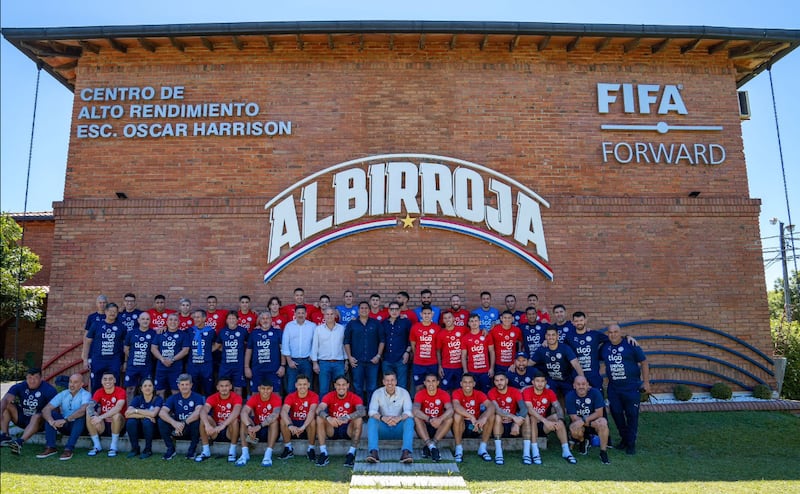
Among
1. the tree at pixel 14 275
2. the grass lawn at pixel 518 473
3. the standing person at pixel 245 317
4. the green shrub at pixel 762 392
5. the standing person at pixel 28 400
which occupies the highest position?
the tree at pixel 14 275

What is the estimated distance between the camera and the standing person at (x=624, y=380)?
7430 millimetres

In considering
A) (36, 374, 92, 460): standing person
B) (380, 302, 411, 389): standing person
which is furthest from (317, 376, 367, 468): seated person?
(36, 374, 92, 460): standing person

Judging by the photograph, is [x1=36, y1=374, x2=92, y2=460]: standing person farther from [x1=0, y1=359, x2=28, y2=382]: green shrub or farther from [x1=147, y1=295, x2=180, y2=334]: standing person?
[x1=0, y1=359, x2=28, y2=382]: green shrub

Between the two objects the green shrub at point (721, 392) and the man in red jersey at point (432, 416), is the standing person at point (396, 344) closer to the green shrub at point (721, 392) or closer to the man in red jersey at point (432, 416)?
the man in red jersey at point (432, 416)

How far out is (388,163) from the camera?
1018cm

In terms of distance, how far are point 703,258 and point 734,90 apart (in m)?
3.71

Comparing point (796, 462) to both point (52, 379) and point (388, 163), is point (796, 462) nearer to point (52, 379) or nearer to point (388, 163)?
point (388, 163)

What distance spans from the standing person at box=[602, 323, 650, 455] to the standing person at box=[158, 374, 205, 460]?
5769 mm

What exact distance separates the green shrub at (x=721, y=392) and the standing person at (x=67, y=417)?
10275 mm

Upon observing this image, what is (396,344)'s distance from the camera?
814 cm

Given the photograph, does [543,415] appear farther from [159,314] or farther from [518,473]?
[159,314]

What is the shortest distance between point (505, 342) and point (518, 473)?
2212 millimetres

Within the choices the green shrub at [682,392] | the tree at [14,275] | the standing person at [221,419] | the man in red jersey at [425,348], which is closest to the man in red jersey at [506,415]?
the man in red jersey at [425,348]

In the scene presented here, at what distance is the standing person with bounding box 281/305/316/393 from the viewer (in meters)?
8.12
